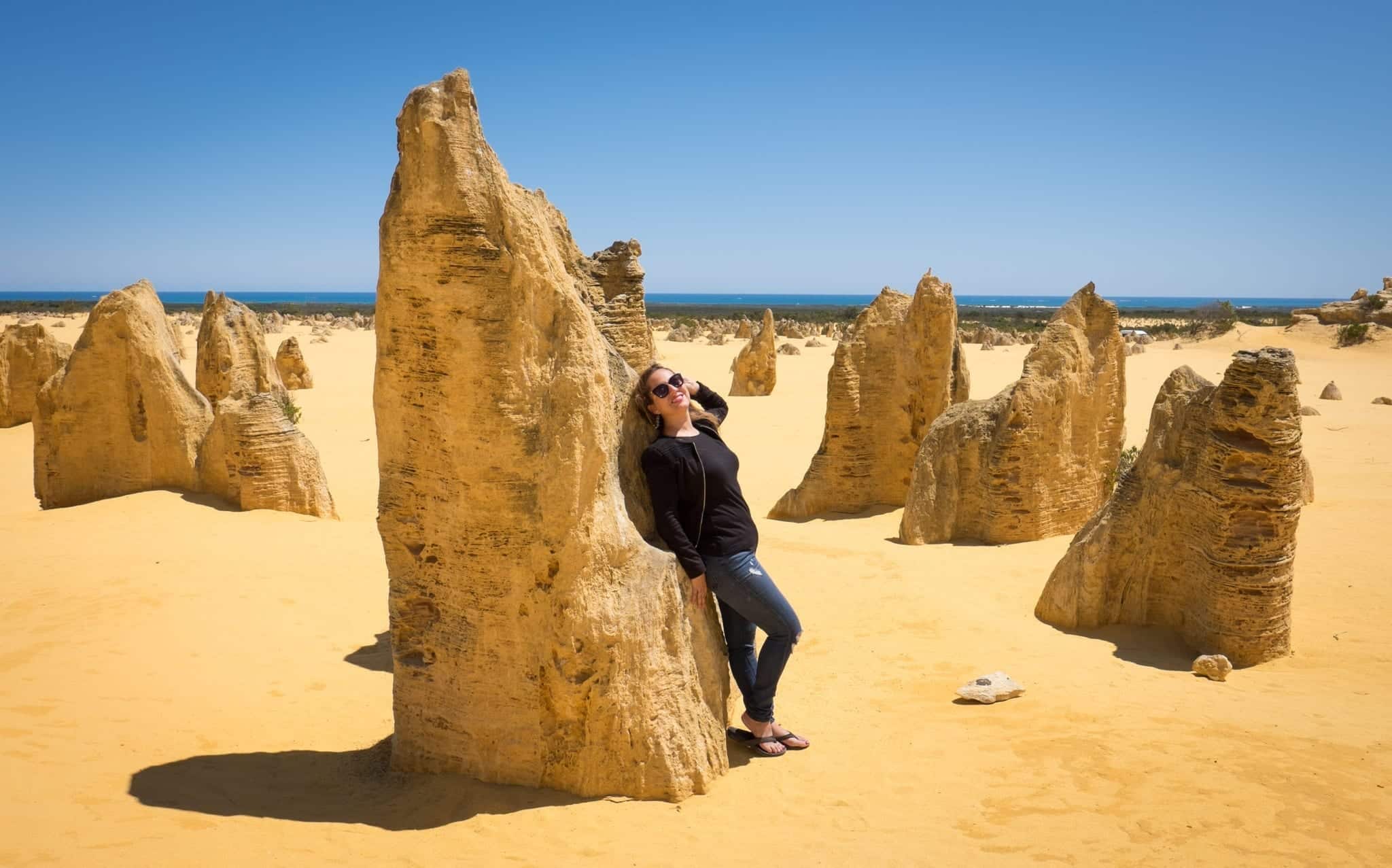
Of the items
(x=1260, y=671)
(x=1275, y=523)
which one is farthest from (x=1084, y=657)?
(x=1275, y=523)

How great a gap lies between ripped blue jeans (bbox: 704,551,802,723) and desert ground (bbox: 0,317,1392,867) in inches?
16.3

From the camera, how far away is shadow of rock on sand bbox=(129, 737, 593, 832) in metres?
4.27

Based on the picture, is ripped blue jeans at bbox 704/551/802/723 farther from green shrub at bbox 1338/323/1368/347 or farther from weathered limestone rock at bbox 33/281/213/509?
green shrub at bbox 1338/323/1368/347

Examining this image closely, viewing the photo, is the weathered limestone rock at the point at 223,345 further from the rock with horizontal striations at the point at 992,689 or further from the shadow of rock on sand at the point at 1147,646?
the shadow of rock on sand at the point at 1147,646

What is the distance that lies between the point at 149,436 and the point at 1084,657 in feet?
33.2

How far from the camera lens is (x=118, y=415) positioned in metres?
10.5

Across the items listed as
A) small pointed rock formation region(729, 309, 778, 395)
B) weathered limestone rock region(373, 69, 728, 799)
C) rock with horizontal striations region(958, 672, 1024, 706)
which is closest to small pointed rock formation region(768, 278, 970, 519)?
rock with horizontal striations region(958, 672, 1024, 706)

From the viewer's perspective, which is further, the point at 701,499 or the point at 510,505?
the point at 701,499

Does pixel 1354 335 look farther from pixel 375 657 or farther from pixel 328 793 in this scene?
pixel 328 793

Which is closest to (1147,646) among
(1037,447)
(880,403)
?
(1037,447)

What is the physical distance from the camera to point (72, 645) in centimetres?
649

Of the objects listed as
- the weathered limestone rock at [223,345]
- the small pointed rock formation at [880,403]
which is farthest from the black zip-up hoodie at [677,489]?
the weathered limestone rock at [223,345]

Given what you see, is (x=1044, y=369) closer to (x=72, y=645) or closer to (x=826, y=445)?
(x=826, y=445)

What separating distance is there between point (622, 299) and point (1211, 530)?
453 cm
